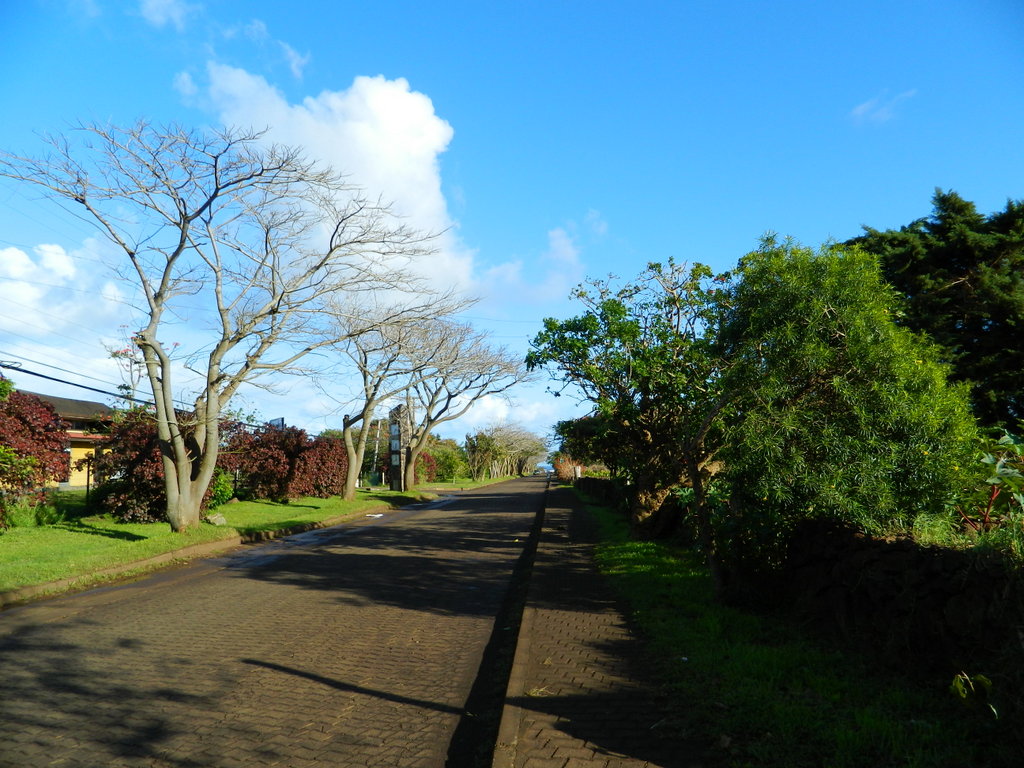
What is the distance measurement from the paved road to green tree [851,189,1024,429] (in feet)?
42.4

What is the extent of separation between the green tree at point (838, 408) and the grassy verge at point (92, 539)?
9330 mm

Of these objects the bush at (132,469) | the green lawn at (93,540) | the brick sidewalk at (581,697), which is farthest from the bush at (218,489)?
the brick sidewalk at (581,697)

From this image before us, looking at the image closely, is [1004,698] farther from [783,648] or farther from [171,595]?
[171,595]

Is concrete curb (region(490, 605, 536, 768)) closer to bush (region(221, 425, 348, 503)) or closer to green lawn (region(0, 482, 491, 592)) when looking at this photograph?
green lawn (region(0, 482, 491, 592))

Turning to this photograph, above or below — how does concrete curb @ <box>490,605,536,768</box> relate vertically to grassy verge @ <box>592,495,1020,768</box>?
below

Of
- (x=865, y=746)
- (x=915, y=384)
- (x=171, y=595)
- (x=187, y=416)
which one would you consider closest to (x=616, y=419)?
(x=915, y=384)

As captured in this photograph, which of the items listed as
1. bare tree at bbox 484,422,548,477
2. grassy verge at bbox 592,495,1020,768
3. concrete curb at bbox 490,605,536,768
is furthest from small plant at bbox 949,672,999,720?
bare tree at bbox 484,422,548,477

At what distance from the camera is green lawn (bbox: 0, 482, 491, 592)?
426 inches

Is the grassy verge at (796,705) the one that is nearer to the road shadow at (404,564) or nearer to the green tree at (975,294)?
the road shadow at (404,564)

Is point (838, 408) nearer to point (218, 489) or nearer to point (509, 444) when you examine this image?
point (218, 489)

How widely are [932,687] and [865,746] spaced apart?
113 cm

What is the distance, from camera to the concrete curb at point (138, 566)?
9.49 meters

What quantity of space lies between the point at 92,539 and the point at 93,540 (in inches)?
7.1

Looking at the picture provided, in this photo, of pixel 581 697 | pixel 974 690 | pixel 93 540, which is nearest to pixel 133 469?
pixel 93 540
